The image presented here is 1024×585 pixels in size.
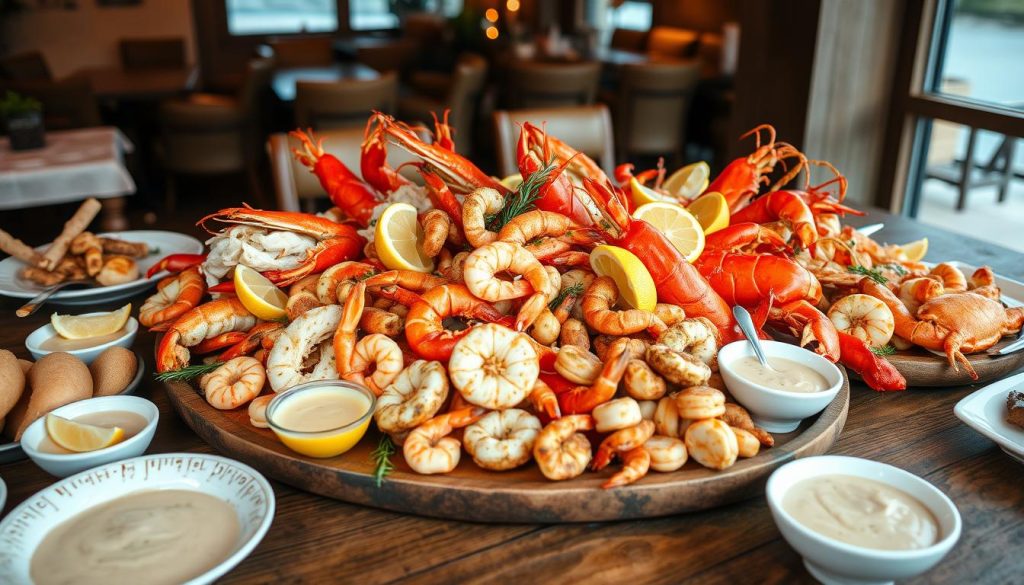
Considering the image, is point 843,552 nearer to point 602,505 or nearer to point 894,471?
point 894,471

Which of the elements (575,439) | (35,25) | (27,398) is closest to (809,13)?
(575,439)

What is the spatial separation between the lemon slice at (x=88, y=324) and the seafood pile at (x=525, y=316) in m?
0.06

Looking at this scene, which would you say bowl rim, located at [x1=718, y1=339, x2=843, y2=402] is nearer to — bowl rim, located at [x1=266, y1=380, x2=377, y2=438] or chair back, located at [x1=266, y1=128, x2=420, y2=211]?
bowl rim, located at [x1=266, y1=380, x2=377, y2=438]

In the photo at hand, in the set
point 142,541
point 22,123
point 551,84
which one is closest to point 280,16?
point 551,84

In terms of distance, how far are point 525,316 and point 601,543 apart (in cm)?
39

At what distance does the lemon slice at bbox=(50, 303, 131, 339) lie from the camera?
1.60 metres

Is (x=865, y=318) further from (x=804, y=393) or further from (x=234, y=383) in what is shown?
(x=234, y=383)

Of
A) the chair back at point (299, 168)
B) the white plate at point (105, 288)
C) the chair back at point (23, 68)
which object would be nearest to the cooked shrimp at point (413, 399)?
the white plate at point (105, 288)

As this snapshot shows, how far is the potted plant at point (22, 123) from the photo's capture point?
3944mm

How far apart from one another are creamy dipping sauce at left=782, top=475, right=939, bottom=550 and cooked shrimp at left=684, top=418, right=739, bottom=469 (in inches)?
3.9

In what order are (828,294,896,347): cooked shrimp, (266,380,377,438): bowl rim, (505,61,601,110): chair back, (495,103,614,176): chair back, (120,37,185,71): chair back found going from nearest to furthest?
(266,380,377,438): bowl rim
(828,294,896,347): cooked shrimp
(495,103,614,176): chair back
(505,61,601,110): chair back
(120,37,185,71): chair back

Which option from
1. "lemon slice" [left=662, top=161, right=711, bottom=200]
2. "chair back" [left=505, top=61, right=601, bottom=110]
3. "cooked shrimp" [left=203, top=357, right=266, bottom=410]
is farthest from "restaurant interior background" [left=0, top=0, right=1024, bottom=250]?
"cooked shrimp" [left=203, top=357, right=266, bottom=410]

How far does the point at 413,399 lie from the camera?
118 centimetres

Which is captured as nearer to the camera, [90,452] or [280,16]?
[90,452]
